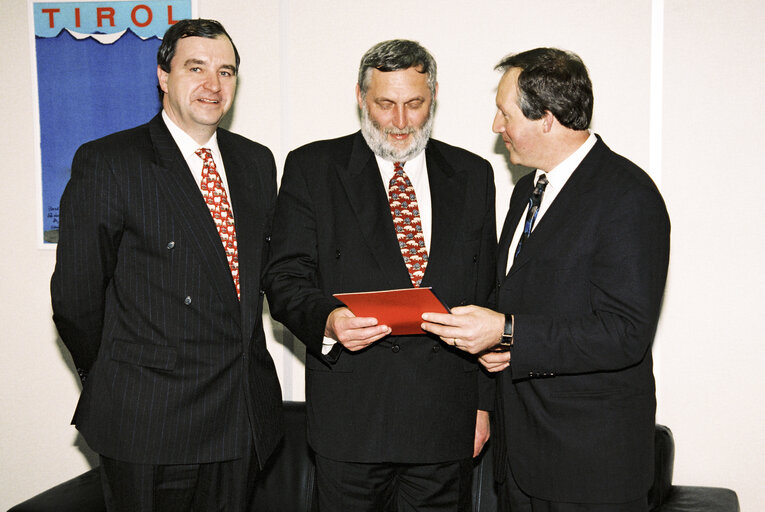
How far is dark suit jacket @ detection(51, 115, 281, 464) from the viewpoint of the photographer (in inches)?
80.3

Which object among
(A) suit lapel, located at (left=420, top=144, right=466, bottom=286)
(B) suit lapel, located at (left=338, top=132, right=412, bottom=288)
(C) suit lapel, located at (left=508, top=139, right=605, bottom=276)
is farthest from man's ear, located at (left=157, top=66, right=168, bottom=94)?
(C) suit lapel, located at (left=508, top=139, right=605, bottom=276)

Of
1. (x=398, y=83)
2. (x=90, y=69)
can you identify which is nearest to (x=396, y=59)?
(x=398, y=83)

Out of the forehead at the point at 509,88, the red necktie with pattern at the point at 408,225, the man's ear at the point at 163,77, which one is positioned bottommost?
the red necktie with pattern at the point at 408,225

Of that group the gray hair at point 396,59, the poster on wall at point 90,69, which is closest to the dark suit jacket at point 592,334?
the gray hair at point 396,59

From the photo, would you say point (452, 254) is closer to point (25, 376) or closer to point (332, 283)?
point (332, 283)

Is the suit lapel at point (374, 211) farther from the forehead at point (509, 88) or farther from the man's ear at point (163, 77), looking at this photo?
the man's ear at point (163, 77)

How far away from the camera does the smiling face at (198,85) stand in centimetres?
218

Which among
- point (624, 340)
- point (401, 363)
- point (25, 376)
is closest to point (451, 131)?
point (401, 363)

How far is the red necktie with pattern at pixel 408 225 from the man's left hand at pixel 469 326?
327mm

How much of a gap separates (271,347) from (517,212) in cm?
164

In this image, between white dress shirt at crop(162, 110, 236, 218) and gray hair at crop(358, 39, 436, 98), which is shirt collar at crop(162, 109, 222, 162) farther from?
gray hair at crop(358, 39, 436, 98)

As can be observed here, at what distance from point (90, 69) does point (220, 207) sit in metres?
1.66

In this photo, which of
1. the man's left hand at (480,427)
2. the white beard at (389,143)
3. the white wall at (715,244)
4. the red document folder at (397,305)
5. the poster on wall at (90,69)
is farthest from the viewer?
the poster on wall at (90,69)

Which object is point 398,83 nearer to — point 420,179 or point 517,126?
point 420,179
